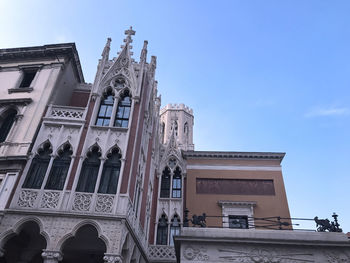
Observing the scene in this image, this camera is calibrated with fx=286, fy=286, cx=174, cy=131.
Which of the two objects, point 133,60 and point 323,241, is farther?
point 133,60

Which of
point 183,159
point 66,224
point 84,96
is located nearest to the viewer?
point 66,224

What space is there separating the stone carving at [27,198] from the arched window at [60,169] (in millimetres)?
735

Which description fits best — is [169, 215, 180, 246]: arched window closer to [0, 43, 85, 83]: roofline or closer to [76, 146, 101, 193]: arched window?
[76, 146, 101, 193]: arched window

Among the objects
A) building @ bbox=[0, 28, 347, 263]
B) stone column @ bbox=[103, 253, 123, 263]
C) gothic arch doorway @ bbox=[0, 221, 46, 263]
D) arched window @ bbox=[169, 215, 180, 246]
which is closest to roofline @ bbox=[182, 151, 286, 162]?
building @ bbox=[0, 28, 347, 263]

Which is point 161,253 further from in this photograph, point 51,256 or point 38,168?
point 38,168

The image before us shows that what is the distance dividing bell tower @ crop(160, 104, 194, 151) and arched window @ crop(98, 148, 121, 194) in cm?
4007

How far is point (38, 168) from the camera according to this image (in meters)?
16.0

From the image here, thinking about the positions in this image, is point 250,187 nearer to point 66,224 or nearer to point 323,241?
point 323,241

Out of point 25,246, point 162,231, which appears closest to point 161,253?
point 162,231

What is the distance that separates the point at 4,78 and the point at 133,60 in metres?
9.25

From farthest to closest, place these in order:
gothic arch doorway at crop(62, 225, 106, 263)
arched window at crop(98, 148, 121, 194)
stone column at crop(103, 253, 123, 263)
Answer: gothic arch doorway at crop(62, 225, 106, 263)
arched window at crop(98, 148, 121, 194)
stone column at crop(103, 253, 123, 263)

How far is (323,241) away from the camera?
40.2 feet

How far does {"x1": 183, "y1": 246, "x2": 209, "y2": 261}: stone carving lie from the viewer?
480 inches

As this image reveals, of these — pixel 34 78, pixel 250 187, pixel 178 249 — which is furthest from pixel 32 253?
pixel 250 187
